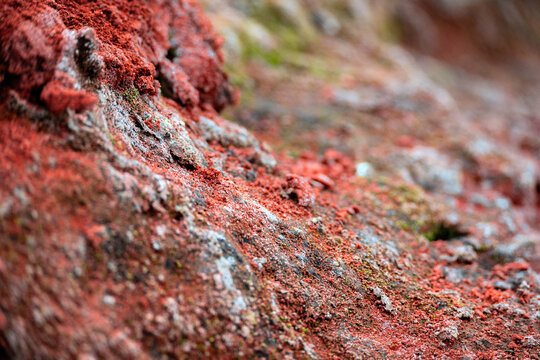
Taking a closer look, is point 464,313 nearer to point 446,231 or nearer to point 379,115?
point 446,231

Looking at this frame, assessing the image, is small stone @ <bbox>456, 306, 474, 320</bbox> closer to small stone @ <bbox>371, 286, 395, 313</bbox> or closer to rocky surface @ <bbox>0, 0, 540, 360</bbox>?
rocky surface @ <bbox>0, 0, 540, 360</bbox>

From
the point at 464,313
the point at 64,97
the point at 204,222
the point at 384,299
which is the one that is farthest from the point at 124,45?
the point at 464,313

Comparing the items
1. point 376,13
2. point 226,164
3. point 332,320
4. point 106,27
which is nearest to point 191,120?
point 226,164

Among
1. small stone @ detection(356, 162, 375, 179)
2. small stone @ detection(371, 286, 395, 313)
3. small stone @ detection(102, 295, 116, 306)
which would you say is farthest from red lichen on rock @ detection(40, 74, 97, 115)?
small stone @ detection(356, 162, 375, 179)

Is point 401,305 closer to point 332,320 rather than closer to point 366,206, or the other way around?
point 332,320

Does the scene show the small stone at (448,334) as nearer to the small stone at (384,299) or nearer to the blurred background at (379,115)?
the small stone at (384,299)

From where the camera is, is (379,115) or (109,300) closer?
(109,300)
